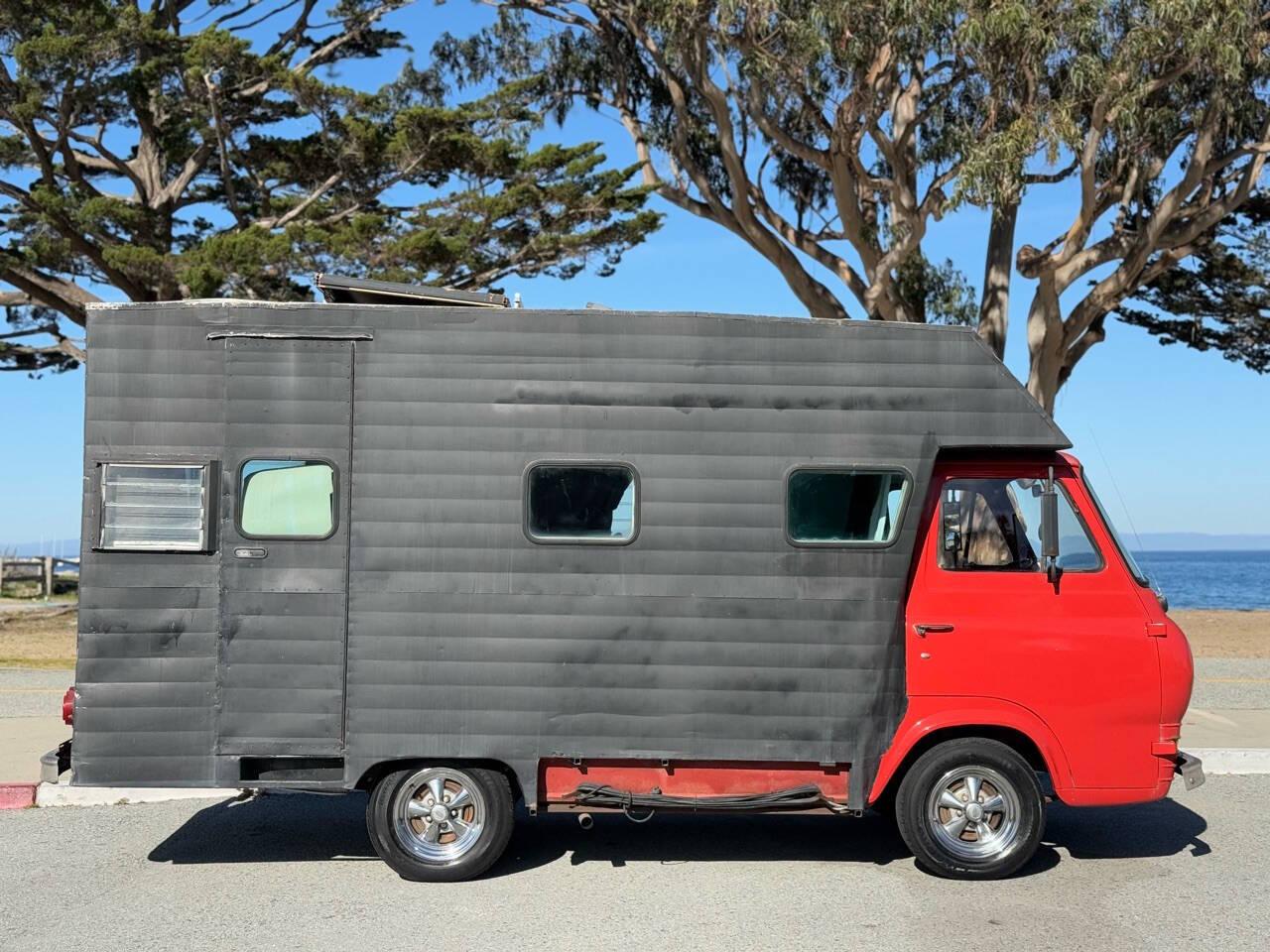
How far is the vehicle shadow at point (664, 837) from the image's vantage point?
295 inches

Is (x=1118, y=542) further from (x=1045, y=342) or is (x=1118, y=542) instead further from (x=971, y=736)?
(x=1045, y=342)

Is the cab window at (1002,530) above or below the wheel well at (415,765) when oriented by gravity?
above

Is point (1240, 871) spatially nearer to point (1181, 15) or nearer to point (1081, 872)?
point (1081, 872)

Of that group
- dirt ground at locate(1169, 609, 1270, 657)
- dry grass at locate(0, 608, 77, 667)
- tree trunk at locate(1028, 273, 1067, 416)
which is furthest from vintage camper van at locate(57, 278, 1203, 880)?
tree trunk at locate(1028, 273, 1067, 416)

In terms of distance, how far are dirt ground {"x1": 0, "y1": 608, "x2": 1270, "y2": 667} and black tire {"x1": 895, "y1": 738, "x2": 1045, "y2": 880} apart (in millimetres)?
11317

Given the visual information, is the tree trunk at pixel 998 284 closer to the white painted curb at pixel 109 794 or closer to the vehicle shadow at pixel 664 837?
the vehicle shadow at pixel 664 837

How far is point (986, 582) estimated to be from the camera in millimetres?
6984

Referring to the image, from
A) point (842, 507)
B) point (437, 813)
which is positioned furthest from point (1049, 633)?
point (437, 813)

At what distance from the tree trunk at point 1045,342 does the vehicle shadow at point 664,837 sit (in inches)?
431

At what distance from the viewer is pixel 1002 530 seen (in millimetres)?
7102

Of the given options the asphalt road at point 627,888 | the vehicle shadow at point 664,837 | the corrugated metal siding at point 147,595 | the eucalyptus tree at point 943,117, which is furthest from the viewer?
the eucalyptus tree at point 943,117

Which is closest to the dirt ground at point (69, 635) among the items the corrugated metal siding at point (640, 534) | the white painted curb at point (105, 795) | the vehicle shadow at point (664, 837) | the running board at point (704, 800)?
the white painted curb at point (105, 795)

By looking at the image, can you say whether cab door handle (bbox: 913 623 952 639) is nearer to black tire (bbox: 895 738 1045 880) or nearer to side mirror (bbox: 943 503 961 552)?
side mirror (bbox: 943 503 961 552)

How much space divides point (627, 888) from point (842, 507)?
233 cm
